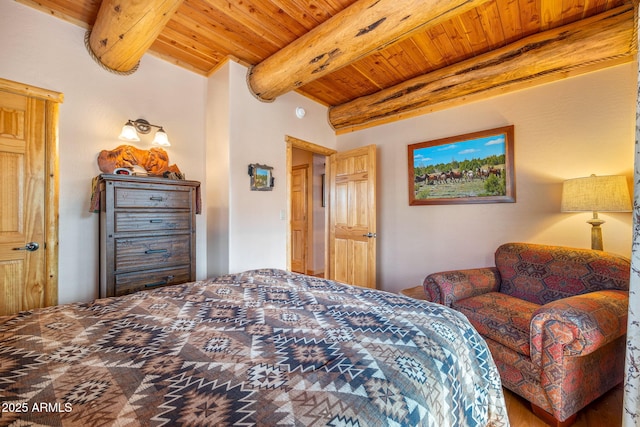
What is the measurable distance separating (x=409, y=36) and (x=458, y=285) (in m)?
1.90

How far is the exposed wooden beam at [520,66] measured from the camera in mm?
1986

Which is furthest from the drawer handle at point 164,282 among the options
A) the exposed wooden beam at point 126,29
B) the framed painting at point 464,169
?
the framed painting at point 464,169

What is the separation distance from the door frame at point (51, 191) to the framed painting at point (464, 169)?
3425 mm

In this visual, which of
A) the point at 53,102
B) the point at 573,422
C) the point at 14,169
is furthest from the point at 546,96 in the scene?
the point at 14,169

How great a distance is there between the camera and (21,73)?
6.27 feet

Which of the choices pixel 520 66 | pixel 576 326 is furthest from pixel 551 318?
pixel 520 66

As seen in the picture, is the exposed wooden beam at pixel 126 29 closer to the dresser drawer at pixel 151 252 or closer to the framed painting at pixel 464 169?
the dresser drawer at pixel 151 252

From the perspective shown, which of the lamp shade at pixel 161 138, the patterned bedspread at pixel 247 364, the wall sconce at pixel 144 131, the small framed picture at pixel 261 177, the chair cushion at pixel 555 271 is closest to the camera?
the patterned bedspread at pixel 247 364

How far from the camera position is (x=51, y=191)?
2008 millimetres

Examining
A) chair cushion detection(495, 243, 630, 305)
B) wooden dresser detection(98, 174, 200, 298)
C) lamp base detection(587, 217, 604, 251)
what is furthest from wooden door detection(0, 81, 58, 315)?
lamp base detection(587, 217, 604, 251)

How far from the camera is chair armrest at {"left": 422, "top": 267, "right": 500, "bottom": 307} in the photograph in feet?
6.78

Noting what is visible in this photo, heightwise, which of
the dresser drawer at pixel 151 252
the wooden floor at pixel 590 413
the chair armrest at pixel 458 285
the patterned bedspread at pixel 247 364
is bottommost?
the wooden floor at pixel 590 413

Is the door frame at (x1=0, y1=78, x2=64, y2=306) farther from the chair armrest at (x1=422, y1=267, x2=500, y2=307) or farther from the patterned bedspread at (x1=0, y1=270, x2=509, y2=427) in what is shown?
the chair armrest at (x1=422, y1=267, x2=500, y2=307)

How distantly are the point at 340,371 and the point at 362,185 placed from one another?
2967 mm
